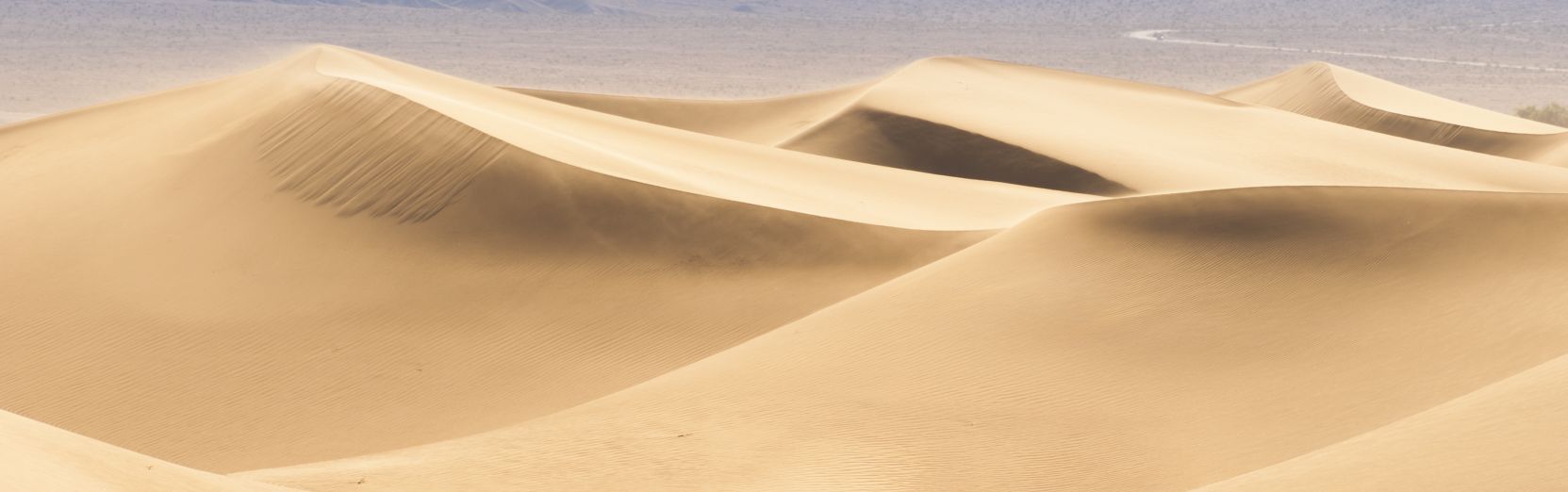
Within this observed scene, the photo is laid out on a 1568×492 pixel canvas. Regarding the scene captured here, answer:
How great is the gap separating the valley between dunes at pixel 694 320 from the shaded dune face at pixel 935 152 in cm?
527

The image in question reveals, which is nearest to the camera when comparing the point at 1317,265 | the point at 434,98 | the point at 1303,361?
the point at 1303,361

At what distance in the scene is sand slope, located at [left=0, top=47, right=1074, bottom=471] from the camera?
43.2 ft

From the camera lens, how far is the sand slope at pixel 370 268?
13.2m

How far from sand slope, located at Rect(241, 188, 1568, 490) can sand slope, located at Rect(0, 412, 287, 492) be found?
2.38m

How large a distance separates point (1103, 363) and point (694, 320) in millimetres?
4430

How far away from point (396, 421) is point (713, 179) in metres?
7.91

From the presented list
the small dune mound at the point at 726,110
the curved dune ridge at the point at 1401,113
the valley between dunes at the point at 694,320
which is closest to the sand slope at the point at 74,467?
the valley between dunes at the point at 694,320

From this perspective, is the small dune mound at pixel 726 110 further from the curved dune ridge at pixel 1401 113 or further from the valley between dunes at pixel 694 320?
the curved dune ridge at pixel 1401 113

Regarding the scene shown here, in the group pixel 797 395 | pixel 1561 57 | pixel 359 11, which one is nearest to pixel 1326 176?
pixel 797 395

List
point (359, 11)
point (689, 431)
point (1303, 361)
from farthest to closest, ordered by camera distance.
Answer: point (359, 11) → point (1303, 361) → point (689, 431)

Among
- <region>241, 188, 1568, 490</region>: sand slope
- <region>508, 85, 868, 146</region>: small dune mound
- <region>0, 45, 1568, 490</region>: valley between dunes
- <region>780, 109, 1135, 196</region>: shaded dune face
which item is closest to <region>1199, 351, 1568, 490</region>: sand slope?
<region>0, 45, 1568, 490</region>: valley between dunes

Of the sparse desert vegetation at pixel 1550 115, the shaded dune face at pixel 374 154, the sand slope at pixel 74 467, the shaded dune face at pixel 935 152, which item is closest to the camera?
the sand slope at pixel 74 467

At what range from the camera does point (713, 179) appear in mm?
19906

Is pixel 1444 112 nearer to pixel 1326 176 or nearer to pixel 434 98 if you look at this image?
pixel 1326 176
